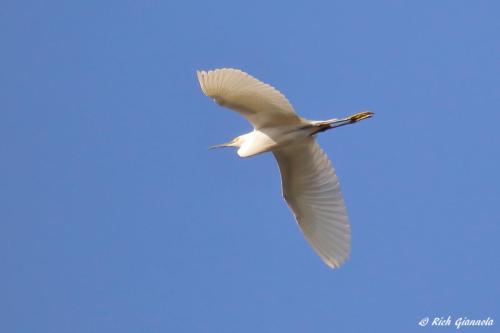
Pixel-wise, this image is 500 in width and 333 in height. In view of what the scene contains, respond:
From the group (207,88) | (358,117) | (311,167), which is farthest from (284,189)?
(207,88)

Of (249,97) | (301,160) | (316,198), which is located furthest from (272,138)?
(316,198)

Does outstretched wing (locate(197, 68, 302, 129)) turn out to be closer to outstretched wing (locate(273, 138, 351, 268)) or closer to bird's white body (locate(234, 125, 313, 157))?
bird's white body (locate(234, 125, 313, 157))

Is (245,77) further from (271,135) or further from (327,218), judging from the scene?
(327,218)

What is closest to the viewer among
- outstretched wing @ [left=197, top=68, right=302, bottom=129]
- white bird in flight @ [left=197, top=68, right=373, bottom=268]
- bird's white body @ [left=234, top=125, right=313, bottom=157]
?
outstretched wing @ [left=197, top=68, right=302, bottom=129]

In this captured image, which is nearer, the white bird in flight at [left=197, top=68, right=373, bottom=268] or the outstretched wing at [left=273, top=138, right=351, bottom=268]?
the white bird in flight at [left=197, top=68, right=373, bottom=268]

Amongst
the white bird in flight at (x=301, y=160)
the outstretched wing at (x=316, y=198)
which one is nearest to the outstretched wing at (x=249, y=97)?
the white bird in flight at (x=301, y=160)

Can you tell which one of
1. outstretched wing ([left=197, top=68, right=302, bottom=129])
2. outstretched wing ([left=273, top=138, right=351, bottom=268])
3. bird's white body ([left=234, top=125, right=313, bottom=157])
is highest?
outstretched wing ([left=197, top=68, right=302, bottom=129])

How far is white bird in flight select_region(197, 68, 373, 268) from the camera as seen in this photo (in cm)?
1034

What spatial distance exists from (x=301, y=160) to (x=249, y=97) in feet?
4.16

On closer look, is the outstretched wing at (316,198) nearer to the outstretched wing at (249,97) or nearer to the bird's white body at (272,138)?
the bird's white body at (272,138)

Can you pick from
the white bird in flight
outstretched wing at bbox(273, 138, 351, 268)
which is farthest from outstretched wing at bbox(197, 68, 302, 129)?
outstretched wing at bbox(273, 138, 351, 268)

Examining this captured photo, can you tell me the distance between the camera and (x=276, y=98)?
10055mm

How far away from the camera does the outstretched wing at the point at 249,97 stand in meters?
9.77

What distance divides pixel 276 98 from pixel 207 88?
710 mm
